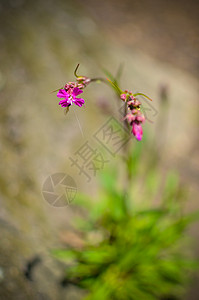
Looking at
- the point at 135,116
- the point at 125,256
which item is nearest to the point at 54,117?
the point at 125,256

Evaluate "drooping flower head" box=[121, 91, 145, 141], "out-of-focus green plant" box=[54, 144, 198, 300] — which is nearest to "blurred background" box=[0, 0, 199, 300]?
"out-of-focus green plant" box=[54, 144, 198, 300]

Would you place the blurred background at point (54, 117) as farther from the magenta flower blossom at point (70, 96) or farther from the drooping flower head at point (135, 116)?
the drooping flower head at point (135, 116)

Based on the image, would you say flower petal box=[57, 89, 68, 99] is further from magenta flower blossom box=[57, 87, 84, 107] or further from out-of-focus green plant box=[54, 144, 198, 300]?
out-of-focus green plant box=[54, 144, 198, 300]

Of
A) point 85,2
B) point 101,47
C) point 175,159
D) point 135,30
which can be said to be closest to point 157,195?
point 175,159

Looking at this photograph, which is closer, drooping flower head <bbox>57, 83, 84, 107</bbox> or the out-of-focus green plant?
drooping flower head <bbox>57, 83, 84, 107</bbox>

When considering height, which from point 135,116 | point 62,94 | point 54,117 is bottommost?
point 62,94

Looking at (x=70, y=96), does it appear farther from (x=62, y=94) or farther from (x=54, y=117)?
(x=54, y=117)

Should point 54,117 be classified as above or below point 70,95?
above

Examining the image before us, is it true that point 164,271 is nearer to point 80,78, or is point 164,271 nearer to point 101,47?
point 80,78
